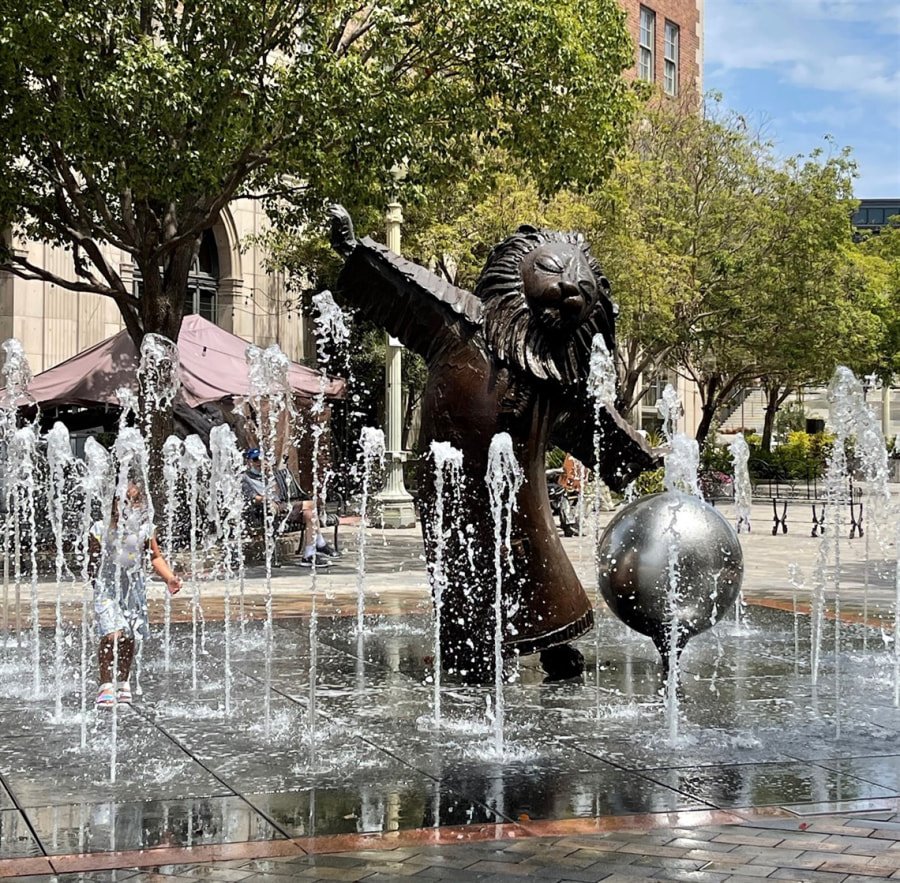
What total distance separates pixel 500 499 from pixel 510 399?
60cm

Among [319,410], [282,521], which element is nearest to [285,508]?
[282,521]

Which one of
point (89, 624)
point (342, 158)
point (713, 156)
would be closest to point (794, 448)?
point (713, 156)

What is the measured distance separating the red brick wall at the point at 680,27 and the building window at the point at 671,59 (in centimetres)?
16

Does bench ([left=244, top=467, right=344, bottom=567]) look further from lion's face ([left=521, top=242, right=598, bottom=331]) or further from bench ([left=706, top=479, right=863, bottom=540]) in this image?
bench ([left=706, top=479, right=863, bottom=540])

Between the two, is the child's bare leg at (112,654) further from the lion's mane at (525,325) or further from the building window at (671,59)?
the building window at (671,59)

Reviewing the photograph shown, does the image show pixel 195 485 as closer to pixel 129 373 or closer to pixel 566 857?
pixel 129 373

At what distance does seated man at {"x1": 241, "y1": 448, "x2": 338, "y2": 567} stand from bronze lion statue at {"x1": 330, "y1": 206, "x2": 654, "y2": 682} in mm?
8211

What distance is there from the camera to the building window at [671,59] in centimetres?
4369

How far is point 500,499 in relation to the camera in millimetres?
7660

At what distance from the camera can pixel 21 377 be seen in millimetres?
17547

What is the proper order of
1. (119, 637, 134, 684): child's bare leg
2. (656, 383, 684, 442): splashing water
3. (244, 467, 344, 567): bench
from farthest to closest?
(244, 467, 344, 567): bench, (656, 383, 684, 442): splashing water, (119, 637, 134, 684): child's bare leg

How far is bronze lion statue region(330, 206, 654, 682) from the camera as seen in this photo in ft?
25.3

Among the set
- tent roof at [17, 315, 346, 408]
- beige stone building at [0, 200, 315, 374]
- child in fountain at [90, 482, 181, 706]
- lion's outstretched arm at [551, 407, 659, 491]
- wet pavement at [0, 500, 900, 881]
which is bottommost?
wet pavement at [0, 500, 900, 881]

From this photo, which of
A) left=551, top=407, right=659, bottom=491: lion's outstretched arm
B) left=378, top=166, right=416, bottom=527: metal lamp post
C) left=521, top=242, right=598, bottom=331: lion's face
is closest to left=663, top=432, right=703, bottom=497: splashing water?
left=551, top=407, right=659, bottom=491: lion's outstretched arm
